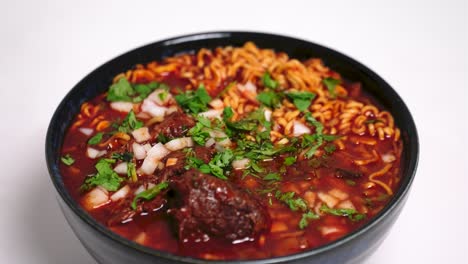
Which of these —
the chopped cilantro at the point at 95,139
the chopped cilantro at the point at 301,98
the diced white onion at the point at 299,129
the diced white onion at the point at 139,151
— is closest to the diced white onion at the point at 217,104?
the chopped cilantro at the point at 301,98

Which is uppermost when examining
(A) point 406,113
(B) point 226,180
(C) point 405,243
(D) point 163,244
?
(A) point 406,113


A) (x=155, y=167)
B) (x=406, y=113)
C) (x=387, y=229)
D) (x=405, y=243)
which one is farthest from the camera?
(x=405, y=243)

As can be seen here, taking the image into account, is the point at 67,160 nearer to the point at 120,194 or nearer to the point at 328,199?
the point at 120,194

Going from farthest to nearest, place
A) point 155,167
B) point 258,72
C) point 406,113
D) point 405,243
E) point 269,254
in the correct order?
point 258,72, point 405,243, point 406,113, point 155,167, point 269,254

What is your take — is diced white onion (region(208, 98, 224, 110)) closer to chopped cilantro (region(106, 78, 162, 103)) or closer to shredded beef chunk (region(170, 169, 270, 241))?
chopped cilantro (region(106, 78, 162, 103))

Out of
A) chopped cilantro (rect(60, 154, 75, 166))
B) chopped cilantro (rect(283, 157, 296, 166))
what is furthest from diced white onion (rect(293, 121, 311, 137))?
chopped cilantro (rect(60, 154, 75, 166))

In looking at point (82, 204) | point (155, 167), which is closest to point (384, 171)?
point (155, 167)

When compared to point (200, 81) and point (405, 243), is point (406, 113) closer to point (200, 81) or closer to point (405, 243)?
point (405, 243)
